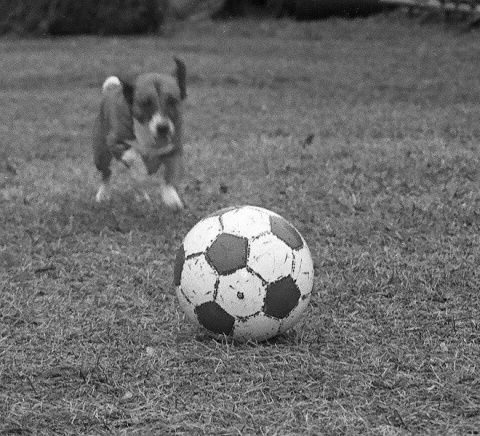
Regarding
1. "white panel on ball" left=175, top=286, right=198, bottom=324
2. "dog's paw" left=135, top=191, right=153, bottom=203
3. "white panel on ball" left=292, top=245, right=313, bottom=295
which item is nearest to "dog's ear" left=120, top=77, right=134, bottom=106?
"dog's paw" left=135, top=191, right=153, bottom=203

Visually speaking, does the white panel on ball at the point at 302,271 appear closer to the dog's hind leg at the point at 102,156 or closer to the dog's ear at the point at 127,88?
the dog's ear at the point at 127,88

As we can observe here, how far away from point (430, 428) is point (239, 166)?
5.42 meters

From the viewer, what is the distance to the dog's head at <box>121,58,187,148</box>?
21.5 ft

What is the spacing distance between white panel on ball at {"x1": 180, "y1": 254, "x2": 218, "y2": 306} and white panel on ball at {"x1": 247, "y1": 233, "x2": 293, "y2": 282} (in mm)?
181

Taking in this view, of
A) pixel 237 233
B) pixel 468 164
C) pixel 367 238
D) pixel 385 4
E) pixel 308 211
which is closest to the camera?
pixel 237 233

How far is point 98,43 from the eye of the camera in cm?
2083

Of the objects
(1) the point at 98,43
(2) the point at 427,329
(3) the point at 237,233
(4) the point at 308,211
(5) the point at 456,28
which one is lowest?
(1) the point at 98,43

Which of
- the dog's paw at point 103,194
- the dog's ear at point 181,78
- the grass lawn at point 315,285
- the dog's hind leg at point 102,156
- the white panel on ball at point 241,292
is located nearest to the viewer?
the grass lawn at point 315,285

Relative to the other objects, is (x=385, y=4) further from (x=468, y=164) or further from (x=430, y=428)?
(x=430, y=428)

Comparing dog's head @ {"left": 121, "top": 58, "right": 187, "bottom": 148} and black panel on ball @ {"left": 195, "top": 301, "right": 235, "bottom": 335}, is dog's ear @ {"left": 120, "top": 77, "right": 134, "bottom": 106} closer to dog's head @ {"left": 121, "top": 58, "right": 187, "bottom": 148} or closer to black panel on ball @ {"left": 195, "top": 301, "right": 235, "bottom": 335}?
dog's head @ {"left": 121, "top": 58, "right": 187, "bottom": 148}

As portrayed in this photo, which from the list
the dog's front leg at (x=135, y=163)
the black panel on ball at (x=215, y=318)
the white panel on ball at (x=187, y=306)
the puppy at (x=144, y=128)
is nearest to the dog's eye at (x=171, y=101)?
the puppy at (x=144, y=128)

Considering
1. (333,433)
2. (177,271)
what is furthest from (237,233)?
A: (333,433)

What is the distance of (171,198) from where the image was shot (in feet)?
23.4

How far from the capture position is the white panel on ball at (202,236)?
4297 mm
